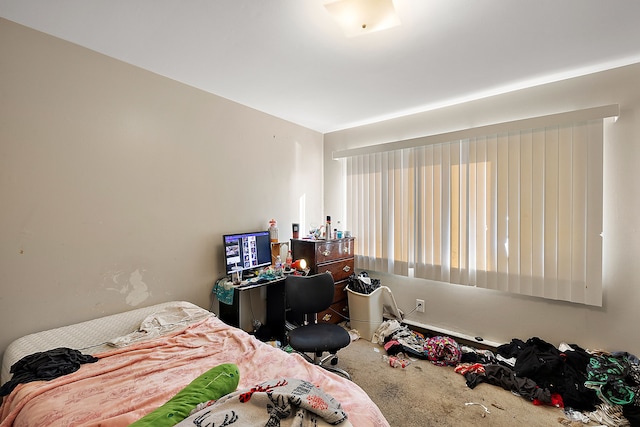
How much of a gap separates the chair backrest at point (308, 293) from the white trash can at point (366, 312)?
661 mm

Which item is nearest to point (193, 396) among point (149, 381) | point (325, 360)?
point (149, 381)

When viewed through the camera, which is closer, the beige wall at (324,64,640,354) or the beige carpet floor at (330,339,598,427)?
the beige carpet floor at (330,339,598,427)

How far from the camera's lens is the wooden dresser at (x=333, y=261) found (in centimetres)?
316

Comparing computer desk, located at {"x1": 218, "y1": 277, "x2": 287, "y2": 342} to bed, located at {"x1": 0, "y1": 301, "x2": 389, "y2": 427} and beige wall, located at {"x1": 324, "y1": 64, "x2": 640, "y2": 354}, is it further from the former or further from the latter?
beige wall, located at {"x1": 324, "y1": 64, "x2": 640, "y2": 354}

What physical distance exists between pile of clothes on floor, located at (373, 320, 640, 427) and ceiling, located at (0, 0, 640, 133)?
2.32m

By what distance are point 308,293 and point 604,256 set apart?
8.29 feet

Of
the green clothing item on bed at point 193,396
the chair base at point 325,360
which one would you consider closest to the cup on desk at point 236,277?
the chair base at point 325,360

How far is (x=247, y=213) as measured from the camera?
3.06 m

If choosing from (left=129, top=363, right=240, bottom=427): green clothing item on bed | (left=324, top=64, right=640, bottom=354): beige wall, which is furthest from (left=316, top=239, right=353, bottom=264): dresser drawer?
(left=129, top=363, right=240, bottom=427): green clothing item on bed

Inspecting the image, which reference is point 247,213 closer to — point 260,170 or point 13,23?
point 260,170

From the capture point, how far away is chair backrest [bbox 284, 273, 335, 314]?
2529 mm

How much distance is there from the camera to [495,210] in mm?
2740

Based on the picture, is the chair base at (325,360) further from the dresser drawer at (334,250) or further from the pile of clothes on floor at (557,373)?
the dresser drawer at (334,250)

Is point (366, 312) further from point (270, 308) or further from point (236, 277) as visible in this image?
point (236, 277)
